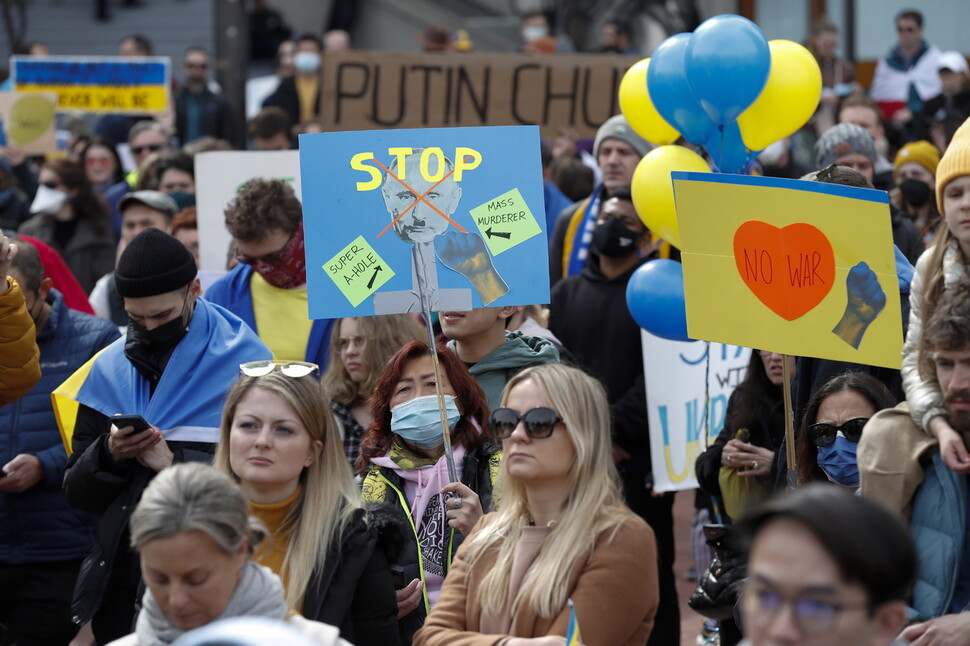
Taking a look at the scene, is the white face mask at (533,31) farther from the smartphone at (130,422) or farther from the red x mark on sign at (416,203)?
the smartphone at (130,422)

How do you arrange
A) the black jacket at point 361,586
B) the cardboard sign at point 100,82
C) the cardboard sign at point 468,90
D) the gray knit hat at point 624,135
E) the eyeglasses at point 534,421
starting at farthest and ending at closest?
the cardboard sign at point 100,82, the cardboard sign at point 468,90, the gray knit hat at point 624,135, the black jacket at point 361,586, the eyeglasses at point 534,421

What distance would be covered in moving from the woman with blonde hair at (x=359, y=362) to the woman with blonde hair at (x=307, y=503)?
1181mm

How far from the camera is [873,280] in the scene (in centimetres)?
390

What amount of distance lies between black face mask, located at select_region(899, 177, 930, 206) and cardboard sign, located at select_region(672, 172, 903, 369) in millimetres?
3427

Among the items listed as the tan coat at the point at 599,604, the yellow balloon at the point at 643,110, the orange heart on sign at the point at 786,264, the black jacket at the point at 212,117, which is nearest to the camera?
the tan coat at the point at 599,604

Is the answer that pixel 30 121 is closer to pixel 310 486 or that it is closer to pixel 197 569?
pixel 310 486

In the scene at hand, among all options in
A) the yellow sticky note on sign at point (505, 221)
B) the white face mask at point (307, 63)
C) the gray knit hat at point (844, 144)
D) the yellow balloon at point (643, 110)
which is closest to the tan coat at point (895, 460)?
the yellow sticky note on sign at point (505, 221)

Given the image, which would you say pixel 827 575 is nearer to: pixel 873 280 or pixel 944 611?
pixel 944 611

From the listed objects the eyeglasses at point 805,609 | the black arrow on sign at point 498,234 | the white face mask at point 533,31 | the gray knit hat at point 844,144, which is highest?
the white face mask at point 533,31

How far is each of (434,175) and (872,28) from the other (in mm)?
12739

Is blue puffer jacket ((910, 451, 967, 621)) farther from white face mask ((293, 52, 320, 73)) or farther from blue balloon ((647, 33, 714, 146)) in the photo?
white face mask ((293, 52, 320, 73))

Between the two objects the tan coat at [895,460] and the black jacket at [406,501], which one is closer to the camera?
the tan coat at [895,460]

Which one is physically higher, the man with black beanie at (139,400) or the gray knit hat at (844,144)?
the gray knit hat at (844,144)

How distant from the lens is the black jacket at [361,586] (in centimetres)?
372
